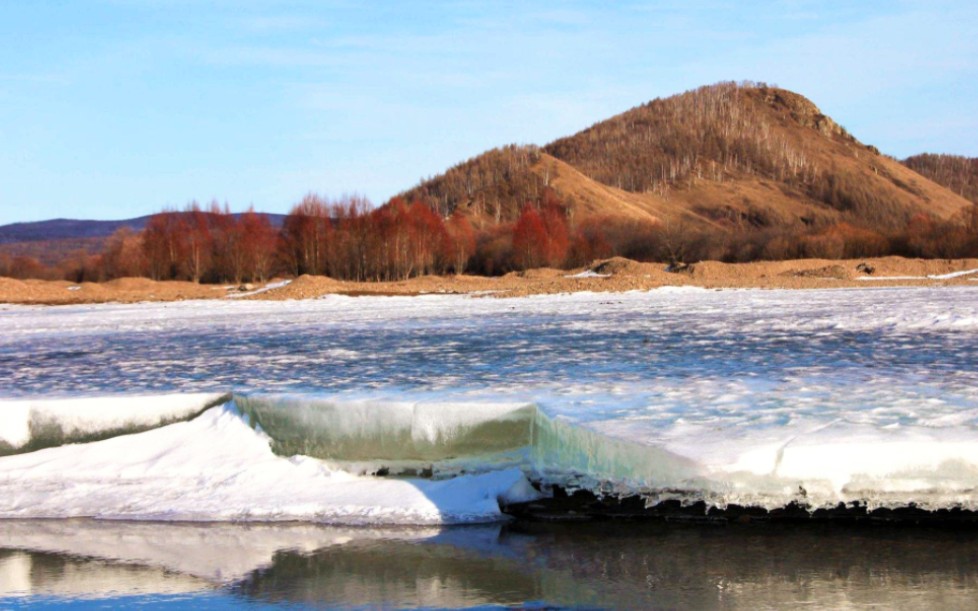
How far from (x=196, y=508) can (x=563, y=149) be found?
146 m

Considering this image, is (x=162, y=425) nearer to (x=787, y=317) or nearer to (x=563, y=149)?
(x=787, y=317)

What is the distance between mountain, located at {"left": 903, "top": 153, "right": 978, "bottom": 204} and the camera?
170 meters

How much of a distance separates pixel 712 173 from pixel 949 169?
2956 inches

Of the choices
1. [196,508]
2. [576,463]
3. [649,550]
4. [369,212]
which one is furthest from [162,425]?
[369,212]

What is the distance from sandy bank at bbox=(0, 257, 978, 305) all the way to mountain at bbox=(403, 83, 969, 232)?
51.0 metres

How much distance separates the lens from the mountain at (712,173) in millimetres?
99938

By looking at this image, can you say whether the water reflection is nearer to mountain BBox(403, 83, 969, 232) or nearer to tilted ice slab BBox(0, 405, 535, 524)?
tilted ice slab BBox(0, 405, 535, 524)

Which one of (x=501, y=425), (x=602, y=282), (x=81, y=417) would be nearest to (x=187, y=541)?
(x=501, y=425)

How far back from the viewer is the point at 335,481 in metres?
6.86

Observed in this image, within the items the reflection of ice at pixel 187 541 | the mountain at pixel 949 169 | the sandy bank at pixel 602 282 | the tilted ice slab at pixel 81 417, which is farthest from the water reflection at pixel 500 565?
the mountain at pixel 949 169

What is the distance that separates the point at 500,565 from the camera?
5.35 meters

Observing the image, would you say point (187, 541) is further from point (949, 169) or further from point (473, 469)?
point (949, 169)

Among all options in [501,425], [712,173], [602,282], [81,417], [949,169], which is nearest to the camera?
[501,425]

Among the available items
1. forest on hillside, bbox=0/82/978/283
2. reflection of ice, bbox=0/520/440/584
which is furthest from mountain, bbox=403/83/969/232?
reflection of ice, bbox=0/520/440/584
